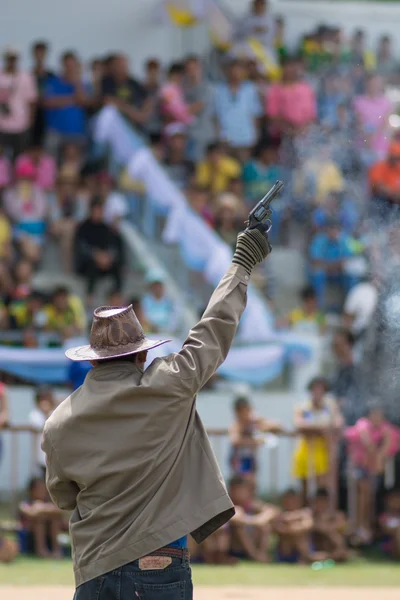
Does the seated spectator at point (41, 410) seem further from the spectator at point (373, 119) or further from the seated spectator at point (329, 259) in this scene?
the spectator at point (373, 119)

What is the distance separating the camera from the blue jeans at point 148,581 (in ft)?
14.0

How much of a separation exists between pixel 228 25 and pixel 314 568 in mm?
8354

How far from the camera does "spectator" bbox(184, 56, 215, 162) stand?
585 inches

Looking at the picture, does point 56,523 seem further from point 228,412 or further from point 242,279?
point 242,279

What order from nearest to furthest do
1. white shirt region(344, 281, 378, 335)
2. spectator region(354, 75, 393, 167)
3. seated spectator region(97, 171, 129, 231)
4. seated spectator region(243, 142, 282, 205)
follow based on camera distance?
1. white shirt region(344, 281, 378, 335)
2. seated spectator region(97, 171, 129, 231)
3. spectator region(354, 75, 393, 167)
4. seated spectator region(243, 142, 282, 205)

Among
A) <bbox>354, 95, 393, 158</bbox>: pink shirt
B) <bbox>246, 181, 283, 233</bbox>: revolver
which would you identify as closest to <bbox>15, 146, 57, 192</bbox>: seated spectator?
<bbox>354, 95, 393, 158</bbox>: pink shirt

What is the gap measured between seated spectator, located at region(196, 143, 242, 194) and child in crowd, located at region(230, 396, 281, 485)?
12.9ft

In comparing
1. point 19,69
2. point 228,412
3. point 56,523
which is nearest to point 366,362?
point 228,412

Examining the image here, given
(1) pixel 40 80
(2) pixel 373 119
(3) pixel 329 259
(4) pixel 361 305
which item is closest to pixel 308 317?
(4) pixel 361 305

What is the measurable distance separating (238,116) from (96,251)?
2.98 m

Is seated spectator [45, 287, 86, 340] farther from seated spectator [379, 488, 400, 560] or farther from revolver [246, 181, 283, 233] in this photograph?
revolver [246, 181, 283, 233]

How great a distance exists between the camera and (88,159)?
1413cm

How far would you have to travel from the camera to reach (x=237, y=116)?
14781 mm

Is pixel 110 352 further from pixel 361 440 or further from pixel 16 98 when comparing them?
pixel 16 98
